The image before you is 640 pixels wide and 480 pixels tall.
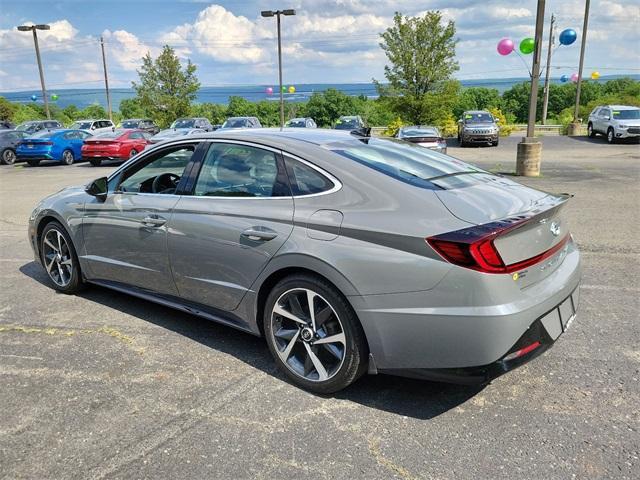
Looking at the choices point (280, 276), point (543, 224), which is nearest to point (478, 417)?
point (543, 224)

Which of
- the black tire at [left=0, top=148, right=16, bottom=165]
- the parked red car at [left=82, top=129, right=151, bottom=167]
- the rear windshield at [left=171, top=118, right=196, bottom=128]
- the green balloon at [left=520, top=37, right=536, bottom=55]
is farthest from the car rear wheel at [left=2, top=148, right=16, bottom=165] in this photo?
the green balloon at [left=520, top=37, right=536, bottom=55]

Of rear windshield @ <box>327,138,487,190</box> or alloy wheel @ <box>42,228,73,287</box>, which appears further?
alloy wheel @ <box>42,228,73,287</box>

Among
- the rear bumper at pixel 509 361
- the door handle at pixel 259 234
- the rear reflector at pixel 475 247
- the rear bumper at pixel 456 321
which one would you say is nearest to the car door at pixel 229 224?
the door handle at pixel 259 234

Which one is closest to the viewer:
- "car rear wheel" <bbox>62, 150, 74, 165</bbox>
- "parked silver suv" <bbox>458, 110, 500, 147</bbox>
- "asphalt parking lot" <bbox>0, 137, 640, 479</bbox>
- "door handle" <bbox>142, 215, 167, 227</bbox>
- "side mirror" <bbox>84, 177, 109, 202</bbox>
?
"asphalt parking lot" <bbox>0, 137, 640, 479</bbox>

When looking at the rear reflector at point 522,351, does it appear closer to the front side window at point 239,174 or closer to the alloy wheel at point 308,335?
the alloy wheel at point 308,335

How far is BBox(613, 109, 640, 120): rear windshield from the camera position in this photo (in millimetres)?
24594

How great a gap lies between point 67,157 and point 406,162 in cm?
2170

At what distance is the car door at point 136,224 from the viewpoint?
4035mm

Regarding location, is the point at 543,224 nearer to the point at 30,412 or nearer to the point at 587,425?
the point at 587,425

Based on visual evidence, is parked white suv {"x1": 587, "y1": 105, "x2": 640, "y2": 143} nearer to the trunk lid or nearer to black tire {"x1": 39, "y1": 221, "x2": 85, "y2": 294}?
the trunk lid

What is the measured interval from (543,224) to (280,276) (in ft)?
5.21

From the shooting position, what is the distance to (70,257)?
5.02m

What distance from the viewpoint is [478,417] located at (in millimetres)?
2988

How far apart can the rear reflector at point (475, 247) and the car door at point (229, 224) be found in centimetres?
98
